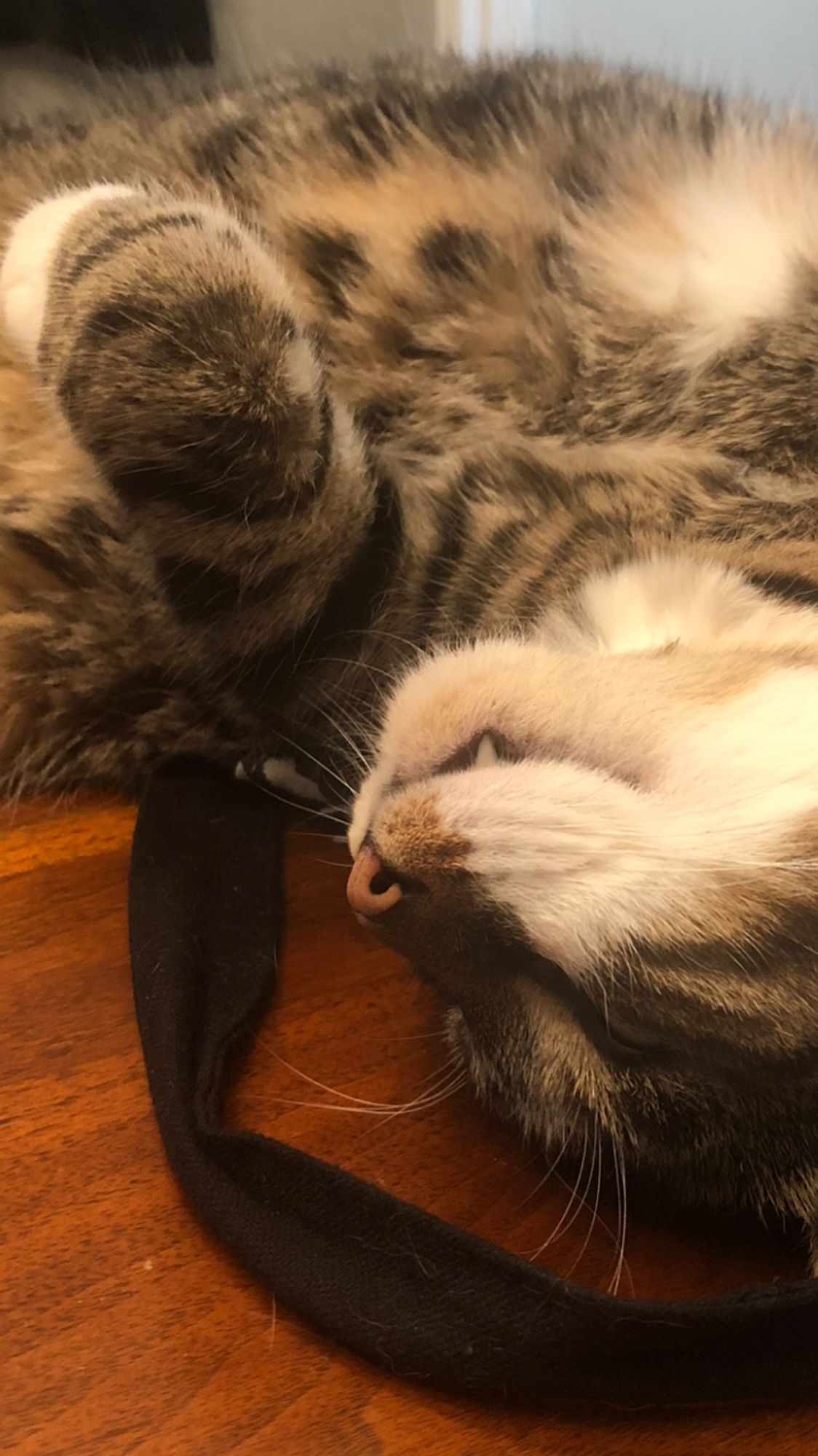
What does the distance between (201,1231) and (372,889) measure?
9.6 inches

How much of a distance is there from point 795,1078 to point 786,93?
1.08m

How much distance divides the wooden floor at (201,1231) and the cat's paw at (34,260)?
1.50ft

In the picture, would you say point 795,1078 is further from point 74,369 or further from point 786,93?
point 786,93

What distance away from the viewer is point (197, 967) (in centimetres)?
90

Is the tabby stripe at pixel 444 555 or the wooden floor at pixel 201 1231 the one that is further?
the tabby stripe at pixel 444 555

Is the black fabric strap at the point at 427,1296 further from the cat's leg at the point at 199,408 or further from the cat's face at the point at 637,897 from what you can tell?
the cat's leg at the point at 199,408

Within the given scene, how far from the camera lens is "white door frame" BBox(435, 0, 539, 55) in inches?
76.7

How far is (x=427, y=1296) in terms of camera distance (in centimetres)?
68

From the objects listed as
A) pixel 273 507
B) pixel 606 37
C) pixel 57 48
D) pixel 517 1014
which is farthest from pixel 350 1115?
pixel 606 37

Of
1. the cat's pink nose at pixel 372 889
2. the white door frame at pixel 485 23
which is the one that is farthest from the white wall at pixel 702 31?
the cat's pink nose at pixel 372 889

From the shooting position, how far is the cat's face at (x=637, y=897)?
2.26 ft

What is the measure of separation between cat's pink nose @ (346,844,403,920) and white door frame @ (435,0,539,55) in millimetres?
1721

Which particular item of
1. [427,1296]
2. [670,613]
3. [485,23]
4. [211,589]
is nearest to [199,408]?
[211,589]

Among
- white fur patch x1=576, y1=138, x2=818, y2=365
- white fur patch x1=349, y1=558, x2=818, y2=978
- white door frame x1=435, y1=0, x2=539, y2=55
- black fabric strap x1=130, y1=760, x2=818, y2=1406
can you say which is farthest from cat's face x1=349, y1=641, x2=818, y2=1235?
white door frame x1=435, y1=0, x2=539, y2=55
